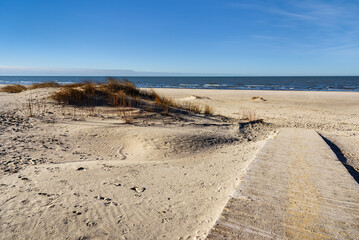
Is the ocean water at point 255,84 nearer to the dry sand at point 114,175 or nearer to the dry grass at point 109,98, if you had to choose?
the dry grass at point 109,98

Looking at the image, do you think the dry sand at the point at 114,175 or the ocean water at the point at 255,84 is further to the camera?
the ocean water at the point at 255,84

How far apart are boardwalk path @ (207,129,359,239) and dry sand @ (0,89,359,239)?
0.93ft

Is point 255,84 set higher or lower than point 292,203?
higher

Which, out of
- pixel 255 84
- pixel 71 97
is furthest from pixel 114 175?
pixel 255 84

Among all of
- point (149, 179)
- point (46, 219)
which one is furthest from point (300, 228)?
point (46, 219)

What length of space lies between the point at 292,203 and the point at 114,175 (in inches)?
100

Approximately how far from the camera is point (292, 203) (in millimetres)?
2783

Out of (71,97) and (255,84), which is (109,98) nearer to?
(71,97)

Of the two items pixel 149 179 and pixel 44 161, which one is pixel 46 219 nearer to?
pixel 149 179

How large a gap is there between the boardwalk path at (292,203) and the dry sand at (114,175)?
0.28 m

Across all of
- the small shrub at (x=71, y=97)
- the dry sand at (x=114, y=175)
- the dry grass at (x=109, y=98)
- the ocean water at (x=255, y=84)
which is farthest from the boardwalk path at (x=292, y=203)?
the ocean water at (x=255, y=84)

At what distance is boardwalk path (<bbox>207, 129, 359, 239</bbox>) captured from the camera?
2.32 metres

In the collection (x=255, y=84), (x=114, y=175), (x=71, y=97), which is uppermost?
(x=71, y=97)

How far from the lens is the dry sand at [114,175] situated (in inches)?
101
